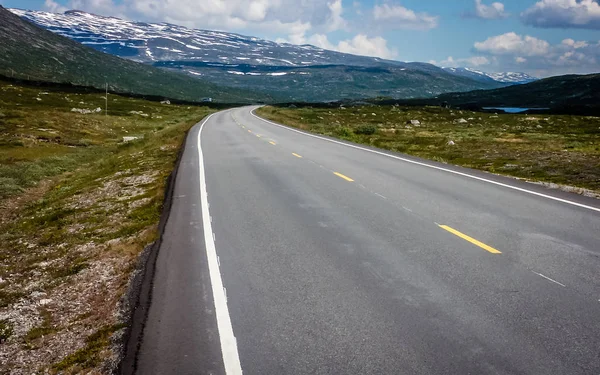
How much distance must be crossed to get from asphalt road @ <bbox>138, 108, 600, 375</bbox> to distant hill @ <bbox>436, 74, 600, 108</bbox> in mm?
129090

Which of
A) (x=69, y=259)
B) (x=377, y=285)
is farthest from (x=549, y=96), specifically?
(x=69, y=259)

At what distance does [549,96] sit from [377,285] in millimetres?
172122

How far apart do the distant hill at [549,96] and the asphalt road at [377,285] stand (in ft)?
424

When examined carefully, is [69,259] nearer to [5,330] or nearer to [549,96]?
[5,330]

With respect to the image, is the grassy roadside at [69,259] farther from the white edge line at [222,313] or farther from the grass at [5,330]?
the white edge line at [222,313]

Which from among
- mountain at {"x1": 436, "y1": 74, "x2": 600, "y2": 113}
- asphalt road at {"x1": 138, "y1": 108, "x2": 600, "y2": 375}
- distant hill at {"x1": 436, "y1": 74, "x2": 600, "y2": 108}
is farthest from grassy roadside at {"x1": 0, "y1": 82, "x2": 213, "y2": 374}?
distant hill at {"x1": 436, "y1": 74, "x2": 600, "y2": 108}

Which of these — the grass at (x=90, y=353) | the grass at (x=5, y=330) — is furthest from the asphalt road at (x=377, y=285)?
the grass at (x=5, y=330)

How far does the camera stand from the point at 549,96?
152 meters

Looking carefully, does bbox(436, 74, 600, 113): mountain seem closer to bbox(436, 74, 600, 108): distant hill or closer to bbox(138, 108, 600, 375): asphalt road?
bbox(436, 74, 600, 108): distant hill

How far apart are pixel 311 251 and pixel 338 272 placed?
3.26 feet

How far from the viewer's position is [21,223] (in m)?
12.8

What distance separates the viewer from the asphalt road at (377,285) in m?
4.27

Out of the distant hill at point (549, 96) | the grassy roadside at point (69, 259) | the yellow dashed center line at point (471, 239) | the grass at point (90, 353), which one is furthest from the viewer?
the distant hill at point (549, 96)

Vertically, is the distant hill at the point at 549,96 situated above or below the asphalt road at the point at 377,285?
above
